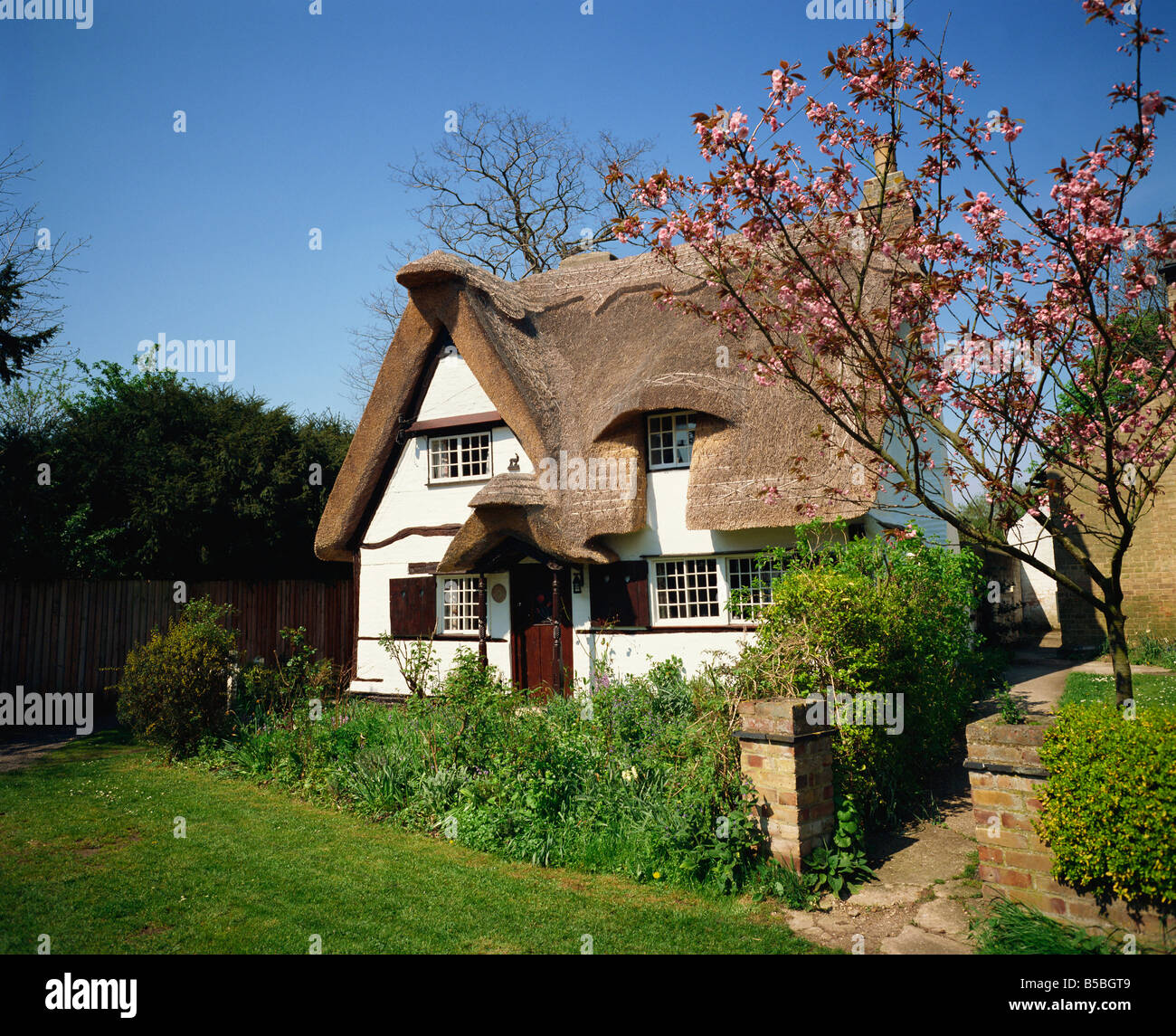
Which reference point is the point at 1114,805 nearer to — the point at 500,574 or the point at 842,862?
the point at 842,862

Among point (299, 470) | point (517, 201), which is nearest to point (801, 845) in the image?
point (299, 470)

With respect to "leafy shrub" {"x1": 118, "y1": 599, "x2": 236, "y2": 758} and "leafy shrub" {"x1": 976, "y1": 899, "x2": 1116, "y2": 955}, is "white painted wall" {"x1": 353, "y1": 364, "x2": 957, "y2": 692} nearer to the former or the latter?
"leafy shrub" {"x1": 118, "y1": 599, "x2": 236, "y2": 758}

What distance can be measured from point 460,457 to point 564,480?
2221 mm

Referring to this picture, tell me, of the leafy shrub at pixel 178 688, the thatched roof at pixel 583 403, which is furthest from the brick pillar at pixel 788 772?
the leafy shrub at pixel 178 688

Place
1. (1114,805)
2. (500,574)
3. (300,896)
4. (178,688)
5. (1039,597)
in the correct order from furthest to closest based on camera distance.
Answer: (1039,597) < (500,574) < (178,688) < (300,896) < (1114,805)

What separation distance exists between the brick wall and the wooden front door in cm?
867

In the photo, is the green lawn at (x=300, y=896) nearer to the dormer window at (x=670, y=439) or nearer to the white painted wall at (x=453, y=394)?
the dormer window at (x=670, y=439)

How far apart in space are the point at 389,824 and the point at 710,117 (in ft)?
19.9

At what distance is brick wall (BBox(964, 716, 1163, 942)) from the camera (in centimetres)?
393

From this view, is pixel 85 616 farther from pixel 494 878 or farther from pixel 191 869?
pixel 494 878

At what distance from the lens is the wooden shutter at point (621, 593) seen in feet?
39.9

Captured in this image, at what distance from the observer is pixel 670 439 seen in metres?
12.4

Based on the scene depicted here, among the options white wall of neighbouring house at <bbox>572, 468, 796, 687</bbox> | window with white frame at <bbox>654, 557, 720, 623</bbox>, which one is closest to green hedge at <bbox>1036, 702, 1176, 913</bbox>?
white wall of neighbouring house at <bbox>572, 468, 796, 687</bbox>

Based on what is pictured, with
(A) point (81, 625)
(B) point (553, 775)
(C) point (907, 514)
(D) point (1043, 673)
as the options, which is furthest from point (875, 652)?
(A) point (81, 625)
